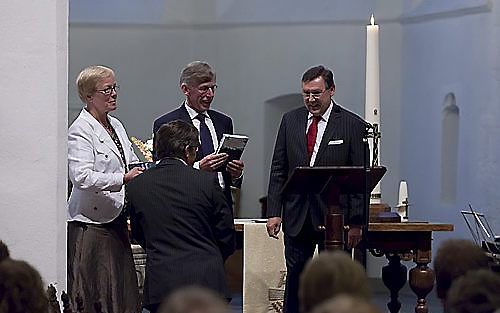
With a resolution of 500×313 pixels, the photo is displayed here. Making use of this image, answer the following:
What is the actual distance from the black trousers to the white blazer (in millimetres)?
1169

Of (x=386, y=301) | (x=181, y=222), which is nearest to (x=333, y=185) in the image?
(x=181, y=222)

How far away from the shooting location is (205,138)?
7.69 m

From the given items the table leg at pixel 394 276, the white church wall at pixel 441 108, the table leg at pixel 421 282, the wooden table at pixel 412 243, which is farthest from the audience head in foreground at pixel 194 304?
the white church wall at pixel 441 108

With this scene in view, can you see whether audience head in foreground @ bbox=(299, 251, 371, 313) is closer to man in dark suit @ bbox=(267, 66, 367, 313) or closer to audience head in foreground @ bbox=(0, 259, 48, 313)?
audience head in foreground @ bbox=(0, 259, 48, 313)

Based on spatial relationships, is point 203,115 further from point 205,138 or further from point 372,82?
point 372,82

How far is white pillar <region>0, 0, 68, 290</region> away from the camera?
646 centimetres

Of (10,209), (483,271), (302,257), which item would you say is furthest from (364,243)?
(483,271)

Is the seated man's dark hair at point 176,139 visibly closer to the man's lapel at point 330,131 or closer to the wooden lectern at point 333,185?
the wooden lectern at point 333,185

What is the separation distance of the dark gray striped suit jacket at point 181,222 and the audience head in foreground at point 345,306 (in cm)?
308

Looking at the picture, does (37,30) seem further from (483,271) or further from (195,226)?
(483,271)

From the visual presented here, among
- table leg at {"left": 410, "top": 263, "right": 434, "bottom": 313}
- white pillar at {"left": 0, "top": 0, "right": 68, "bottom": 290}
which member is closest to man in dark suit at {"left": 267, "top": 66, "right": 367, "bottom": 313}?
table leg at {"left": 410, "top": 263, "right": 434, "bottom": 313}

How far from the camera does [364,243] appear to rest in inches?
296

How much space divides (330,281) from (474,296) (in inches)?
16.9

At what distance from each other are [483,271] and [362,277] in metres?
0.38
